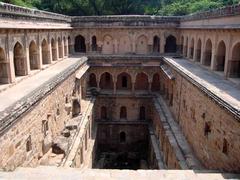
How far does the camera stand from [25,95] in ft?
36.8

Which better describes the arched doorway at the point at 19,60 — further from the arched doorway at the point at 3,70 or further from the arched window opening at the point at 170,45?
the arched window opening at the point at 170,45

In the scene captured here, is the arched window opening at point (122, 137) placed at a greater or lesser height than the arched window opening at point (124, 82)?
lesser

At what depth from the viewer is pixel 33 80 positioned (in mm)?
14344

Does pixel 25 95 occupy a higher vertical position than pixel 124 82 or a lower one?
higher

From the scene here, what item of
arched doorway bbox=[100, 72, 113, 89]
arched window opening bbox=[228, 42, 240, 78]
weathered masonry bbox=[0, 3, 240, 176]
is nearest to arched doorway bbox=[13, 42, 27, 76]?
weathered masonry bbox=[0, 3, 240, 176]

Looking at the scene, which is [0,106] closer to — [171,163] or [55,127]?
[55,127]

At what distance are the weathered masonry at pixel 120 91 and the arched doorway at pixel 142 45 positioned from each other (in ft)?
0.30

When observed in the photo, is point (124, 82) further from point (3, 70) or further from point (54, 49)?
point (3, 70)

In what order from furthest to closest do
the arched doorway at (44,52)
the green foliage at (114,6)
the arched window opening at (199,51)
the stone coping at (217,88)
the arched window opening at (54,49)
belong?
the green foliage at (114,6)
the arched window opening at (54,49)
the arched window opening at (199,51)
the arched doorway at (44,52)
the stone coping at (217,88)

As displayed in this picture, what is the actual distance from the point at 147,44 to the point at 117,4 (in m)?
11.2

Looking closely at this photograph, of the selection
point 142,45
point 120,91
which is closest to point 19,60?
point 120,91

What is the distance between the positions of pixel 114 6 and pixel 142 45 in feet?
36.2

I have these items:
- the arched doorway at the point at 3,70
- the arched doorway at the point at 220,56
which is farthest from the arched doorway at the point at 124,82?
the arched doorway at the point at 3,70

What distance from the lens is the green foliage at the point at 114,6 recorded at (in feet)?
114
